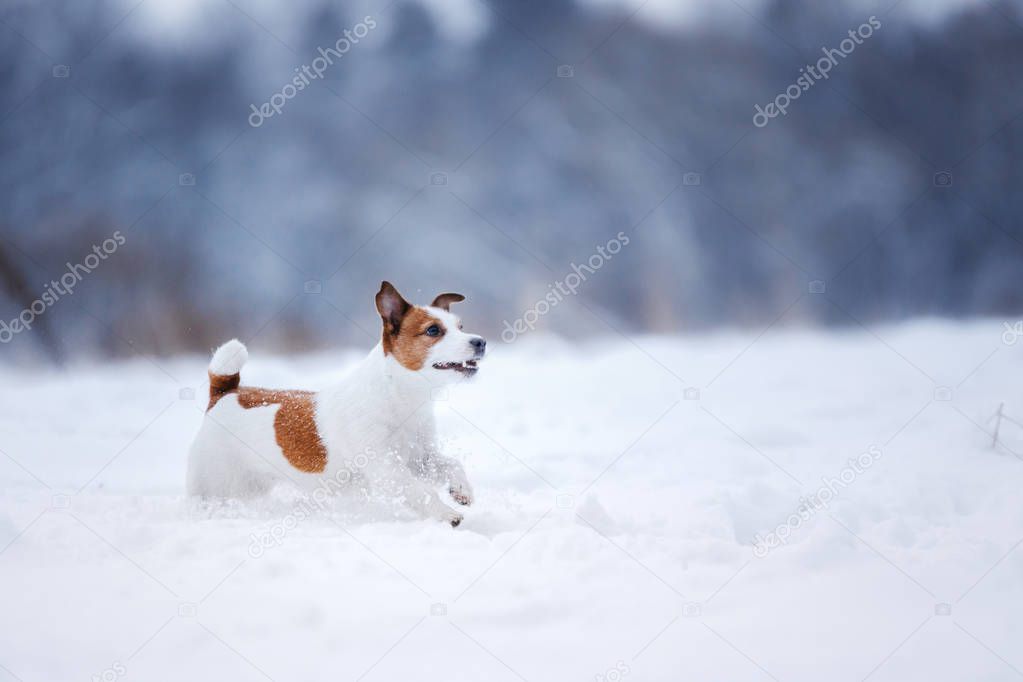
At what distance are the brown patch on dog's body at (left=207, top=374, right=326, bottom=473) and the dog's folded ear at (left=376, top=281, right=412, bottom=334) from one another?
0.48 metres

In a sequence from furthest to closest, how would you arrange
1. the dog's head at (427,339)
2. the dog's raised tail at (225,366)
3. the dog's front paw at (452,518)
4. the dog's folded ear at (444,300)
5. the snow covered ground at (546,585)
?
the dog's raised tail at (225,366) < the dog's folded ear at (444,300) < the dog's head at (427,339) < the dog's front paw at (452,518) < the snow covered ground at (546,585)

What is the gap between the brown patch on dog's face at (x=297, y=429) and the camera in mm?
3105

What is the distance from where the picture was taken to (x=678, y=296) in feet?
23.6

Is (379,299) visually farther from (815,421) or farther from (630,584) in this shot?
(815,421)

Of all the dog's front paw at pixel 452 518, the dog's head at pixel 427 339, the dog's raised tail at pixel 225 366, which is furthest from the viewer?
the dog's raised tail at pixel 225 366

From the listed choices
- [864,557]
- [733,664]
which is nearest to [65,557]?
[733,664]

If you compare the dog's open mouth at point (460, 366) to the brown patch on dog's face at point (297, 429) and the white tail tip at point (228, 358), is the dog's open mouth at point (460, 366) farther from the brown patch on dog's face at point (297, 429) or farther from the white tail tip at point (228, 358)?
the white tail tip at point (228, 358)

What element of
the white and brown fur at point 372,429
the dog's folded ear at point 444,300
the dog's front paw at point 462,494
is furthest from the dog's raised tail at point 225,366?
the dog's front paw at point 462,494

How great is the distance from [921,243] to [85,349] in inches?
284

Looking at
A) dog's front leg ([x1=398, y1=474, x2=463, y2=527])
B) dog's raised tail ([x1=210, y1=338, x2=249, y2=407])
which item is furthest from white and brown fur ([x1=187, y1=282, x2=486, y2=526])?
dog's raised tail ([x1=210, y1=338, x2=249, y2=407])

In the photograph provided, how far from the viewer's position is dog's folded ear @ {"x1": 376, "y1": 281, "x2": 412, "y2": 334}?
306 cm

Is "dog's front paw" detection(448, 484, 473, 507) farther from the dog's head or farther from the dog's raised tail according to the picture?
the dog's raised tail

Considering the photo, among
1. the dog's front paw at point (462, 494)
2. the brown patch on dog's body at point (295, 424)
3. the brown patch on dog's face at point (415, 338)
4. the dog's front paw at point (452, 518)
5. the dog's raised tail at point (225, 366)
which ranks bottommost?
the dog's raised tail at point (225, 366)

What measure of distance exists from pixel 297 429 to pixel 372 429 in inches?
13.2
